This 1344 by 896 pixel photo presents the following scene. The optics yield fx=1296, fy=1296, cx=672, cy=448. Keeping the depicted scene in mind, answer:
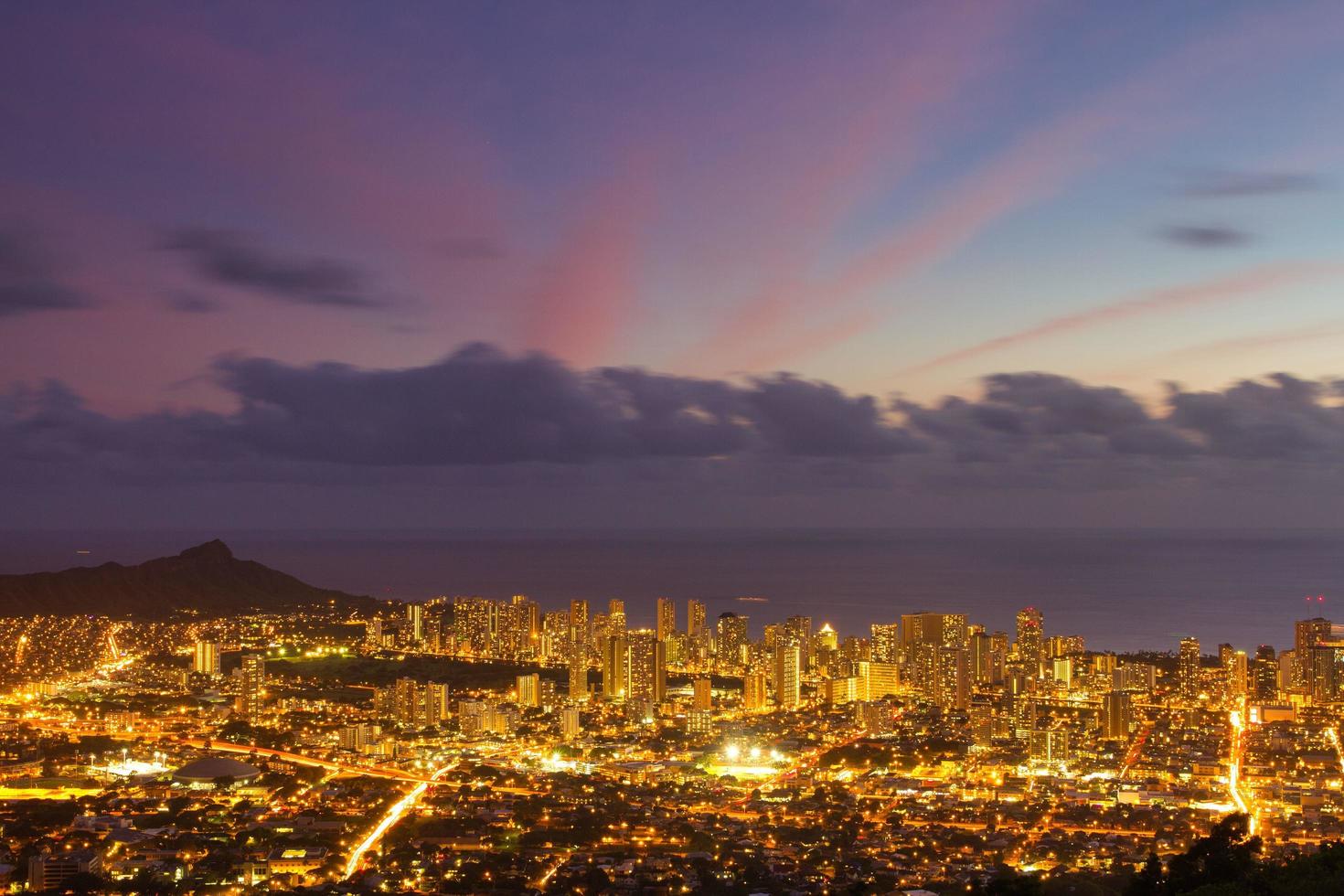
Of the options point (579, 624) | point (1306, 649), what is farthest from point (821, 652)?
point (1306, 649)

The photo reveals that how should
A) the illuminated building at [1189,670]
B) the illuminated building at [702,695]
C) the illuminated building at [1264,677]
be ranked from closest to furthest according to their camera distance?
the illuminated building at [702,695] → the illuminated building at [1264,677] → the illuminated building at [1189,670]

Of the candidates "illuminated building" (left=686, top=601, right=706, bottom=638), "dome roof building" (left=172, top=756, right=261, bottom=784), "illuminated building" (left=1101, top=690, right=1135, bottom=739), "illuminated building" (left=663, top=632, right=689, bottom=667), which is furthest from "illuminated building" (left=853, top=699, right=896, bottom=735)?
"illuminated building" (left=686, top=601, right=706, bottom=638)

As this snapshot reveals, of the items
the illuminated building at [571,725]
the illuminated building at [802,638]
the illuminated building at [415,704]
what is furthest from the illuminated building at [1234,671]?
the illuminated building at [415,704]

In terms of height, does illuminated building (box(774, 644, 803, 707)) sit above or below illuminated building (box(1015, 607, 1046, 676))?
below

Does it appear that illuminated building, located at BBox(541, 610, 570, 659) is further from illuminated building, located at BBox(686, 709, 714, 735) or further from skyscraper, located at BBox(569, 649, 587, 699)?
illuminated building, located at BBox(686, 709, 714, 735)

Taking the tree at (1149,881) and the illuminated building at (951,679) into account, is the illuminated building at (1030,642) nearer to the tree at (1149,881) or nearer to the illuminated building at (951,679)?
the illuminated building at (951,679)

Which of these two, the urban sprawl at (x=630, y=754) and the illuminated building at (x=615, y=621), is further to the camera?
the illuminated building at (x=615, y=621)

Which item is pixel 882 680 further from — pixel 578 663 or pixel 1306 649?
pixel 1306 649
